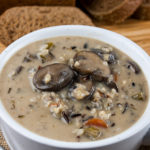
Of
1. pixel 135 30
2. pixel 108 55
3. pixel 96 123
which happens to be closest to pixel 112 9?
pixel 135 30

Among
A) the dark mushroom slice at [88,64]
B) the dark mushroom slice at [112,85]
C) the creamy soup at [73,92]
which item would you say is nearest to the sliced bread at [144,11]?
the creamy soup at [73,92]

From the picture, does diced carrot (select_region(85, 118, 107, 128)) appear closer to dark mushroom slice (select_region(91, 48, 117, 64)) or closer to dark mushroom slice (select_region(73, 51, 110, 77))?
dark mushroom slice (select_region(73, 51, 110, 77))

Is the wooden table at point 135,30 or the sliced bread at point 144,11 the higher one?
the sliced bread at point 144,11

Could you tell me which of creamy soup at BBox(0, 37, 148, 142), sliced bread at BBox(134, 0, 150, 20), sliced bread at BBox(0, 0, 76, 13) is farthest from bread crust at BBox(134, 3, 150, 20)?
creamy soup at BBox(0, 37, 148, 142)

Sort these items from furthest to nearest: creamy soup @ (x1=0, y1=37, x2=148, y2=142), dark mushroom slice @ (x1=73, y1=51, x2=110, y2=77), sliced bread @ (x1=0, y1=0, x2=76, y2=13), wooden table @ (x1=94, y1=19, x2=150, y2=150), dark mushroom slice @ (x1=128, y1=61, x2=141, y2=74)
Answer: sliced bread @ (x1=0, y1=0, x2=76, y2=13), wooden table @ (x1=94, y1=19, x2=150, y2=150), dark mushroom slice @ (x1=128, y1=61, x2=141, y2=74), dark mushroom slice @ (x1=73, y1=51, x2=110, y2=77), creamy soup @ (x1=0, y1=37, x2=148, y2=142)

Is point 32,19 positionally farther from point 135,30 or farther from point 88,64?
point 88,64

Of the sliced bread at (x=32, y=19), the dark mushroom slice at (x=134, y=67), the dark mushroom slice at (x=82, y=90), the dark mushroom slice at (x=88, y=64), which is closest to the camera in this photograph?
the dark mushroom slice at (x=82, y=90)

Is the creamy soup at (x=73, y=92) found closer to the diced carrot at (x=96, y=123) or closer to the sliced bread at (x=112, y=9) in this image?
the diced carrot at (x=96, y=123)

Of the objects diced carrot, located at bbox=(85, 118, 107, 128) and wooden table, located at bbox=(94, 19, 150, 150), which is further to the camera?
wooden table, located at bbox=(94, 19, 150, 150)

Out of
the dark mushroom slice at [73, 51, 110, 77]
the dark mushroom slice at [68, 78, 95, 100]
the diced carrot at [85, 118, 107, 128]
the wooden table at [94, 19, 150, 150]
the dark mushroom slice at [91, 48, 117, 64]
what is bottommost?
the wooden table at [94, 19, 150, 150]
